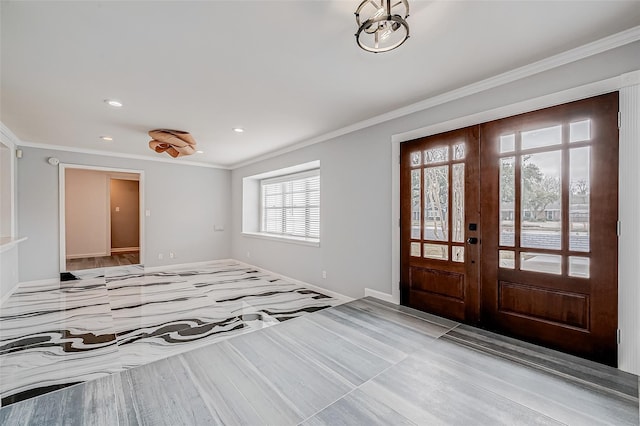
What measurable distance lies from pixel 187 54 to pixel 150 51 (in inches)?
10.6

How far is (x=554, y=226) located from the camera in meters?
2.33

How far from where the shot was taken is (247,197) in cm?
690

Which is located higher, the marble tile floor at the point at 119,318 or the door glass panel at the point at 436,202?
the door glass panel at the point at 436,202

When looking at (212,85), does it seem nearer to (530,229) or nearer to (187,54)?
(187,54)

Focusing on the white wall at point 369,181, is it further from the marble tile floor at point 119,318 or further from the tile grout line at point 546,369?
the marble tile floor at point 119,318

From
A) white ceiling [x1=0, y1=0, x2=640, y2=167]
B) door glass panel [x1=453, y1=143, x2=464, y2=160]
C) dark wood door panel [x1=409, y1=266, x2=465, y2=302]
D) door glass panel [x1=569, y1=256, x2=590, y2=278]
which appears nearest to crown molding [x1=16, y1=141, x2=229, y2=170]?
white ceiling [x1=0, y1=0, x2=640, y2=167]

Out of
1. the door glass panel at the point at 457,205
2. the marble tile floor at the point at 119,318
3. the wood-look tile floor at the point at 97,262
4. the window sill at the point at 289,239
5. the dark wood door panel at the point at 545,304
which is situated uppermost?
the door glass panel at the point at 457,205

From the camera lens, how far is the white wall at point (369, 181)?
7.32 ft

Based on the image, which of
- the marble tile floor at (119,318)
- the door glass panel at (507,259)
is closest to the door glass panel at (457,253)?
the door glass panel at (507,259)

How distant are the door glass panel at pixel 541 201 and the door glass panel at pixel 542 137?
9cm

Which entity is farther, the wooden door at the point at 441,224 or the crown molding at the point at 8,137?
the crown molding at the point at 8,137

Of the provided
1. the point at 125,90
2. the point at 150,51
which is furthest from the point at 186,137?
the point at 150,51

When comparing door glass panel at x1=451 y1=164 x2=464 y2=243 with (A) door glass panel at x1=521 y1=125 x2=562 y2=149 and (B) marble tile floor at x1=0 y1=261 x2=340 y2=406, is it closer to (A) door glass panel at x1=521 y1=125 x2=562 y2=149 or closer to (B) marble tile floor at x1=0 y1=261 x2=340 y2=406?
(A) door glass panel at x1=521 y1=125 x2=562 y2=149

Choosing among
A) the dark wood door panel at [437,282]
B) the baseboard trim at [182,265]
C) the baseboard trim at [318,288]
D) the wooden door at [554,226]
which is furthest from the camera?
the baseboard trim at [182,265]
